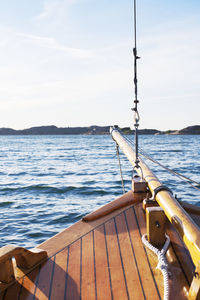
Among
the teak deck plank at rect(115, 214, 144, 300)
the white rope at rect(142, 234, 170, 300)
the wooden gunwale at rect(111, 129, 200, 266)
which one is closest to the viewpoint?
the wooden gunwale at rect(111, 129, 200, 266)

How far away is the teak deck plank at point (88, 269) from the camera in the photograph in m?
2.67

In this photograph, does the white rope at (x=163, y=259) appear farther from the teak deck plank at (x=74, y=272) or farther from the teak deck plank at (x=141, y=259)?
the teak deck plank at (x=74, y=272)

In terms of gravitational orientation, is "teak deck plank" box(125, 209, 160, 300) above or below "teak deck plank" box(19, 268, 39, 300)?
above

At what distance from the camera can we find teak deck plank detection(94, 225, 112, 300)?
2.66 metres

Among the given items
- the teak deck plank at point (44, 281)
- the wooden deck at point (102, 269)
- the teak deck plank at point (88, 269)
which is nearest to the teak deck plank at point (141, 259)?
the wooden deck at point (102, 269)

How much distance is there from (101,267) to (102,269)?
0.12 feet

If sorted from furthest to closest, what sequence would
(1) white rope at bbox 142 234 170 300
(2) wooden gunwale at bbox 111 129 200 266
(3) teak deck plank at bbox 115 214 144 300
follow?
1. (3) teak deck plank at bbox 115 214 144 300
2. (1) white rope at bbox 142 234 170 300
3. (2) wooden gunwale at bbox 111 129 200 266

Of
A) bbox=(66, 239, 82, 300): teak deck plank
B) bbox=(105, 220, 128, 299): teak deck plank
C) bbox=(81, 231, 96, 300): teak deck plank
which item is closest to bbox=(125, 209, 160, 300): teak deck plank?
bbox=(105, 220, 128, 299): teak deck plank

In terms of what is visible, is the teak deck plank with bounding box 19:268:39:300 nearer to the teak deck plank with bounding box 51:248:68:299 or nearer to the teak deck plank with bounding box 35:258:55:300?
the teak deck plank with bounding box 35:258:55:300

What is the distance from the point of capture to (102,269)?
299cm

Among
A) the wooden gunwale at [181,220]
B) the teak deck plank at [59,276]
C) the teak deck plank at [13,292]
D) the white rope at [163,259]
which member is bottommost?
the teak deck plank at [13,292]

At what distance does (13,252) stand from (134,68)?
310 centimetres

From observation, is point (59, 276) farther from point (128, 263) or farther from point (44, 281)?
point (128, 263)

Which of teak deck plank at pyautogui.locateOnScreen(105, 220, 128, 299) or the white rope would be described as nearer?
the white rope
